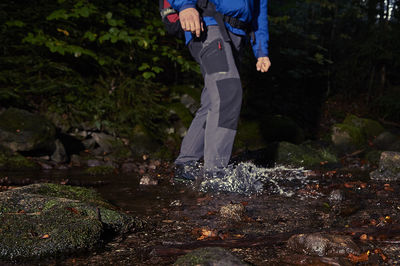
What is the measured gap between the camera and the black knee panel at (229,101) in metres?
3.69

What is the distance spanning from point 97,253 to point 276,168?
11.3 ft

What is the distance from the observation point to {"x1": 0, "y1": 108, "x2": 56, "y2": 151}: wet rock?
559 cm

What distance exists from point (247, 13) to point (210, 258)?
286 centimetres

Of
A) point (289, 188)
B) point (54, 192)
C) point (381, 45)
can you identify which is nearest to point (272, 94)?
point (381, 45)

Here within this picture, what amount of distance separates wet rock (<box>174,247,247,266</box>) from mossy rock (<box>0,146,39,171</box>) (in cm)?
411

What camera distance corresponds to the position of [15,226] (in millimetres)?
2146

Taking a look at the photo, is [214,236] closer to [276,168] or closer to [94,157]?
[276,168]

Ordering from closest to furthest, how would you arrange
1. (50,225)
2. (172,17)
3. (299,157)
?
(50,225), (172,17), (299,157)

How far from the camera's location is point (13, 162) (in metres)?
5.32

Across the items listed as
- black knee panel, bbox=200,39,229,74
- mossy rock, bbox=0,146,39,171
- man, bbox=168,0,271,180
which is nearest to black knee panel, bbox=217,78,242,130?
man, bbox=168,0,271,180

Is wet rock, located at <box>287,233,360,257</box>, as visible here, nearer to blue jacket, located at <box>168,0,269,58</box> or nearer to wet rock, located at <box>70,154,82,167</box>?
blue jacket, located at <box>168,0,269,58</box>

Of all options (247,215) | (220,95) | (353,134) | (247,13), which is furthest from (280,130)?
(247,215)

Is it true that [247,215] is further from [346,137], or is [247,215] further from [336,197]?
[346,137]

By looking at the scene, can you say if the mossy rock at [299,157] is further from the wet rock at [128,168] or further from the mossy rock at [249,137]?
the wet rock at [128,168]
